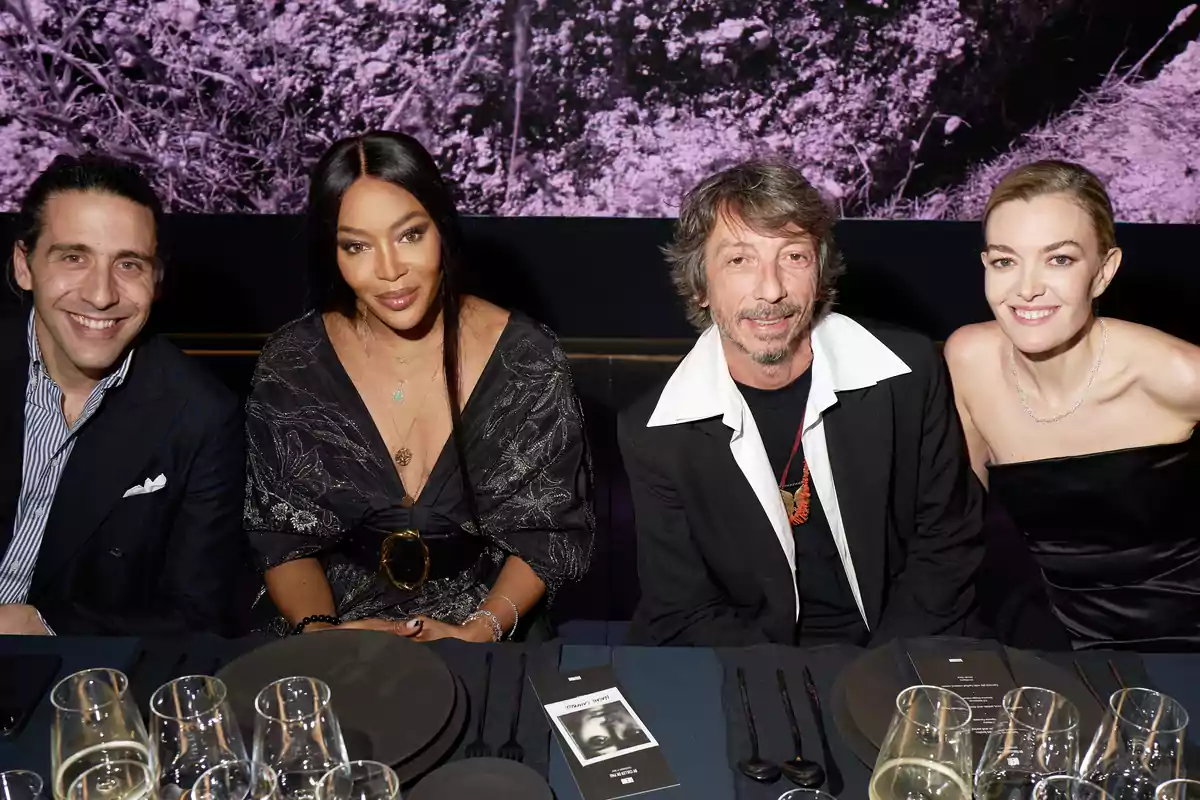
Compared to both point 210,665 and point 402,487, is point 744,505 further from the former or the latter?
point 210,665

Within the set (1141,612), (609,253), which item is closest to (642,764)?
(1141,612)

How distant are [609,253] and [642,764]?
7.18 feet

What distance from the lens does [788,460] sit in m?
2.14

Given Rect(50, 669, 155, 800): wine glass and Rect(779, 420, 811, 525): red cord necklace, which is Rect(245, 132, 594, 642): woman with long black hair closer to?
Rect(779, 420, 811, 525): red cord necklace

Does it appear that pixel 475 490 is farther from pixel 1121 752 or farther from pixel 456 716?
pixel 1121 752

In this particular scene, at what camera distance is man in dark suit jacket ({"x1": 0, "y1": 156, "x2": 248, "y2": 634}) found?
2051 mm

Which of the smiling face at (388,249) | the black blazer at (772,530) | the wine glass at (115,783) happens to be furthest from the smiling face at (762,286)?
the wine glass at (115,783)

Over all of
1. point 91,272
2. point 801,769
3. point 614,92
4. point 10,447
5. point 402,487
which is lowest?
point 801,769

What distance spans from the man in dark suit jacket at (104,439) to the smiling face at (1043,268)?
1.50m

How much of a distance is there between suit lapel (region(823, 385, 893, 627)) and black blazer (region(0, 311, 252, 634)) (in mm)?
1177

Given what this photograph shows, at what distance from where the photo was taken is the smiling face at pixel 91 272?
2.04 metres

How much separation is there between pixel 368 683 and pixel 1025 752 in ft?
2.58

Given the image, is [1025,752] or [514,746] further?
[514,746]

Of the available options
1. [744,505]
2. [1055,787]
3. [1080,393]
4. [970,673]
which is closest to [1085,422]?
[1080,393]
